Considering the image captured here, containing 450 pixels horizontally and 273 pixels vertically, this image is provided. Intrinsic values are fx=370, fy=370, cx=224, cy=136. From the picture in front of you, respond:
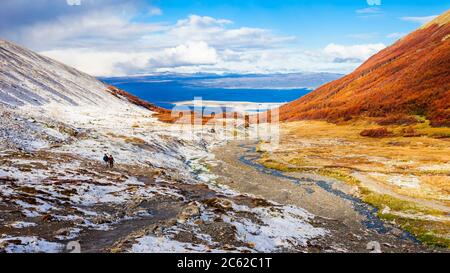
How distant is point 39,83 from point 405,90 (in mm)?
139925

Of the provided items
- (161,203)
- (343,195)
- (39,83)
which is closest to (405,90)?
(343,195)

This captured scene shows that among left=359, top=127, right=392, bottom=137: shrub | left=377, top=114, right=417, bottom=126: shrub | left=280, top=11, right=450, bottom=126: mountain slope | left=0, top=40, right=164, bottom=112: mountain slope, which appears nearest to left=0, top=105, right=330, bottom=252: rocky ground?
left=0, top=40, right=164, bottom=112: mountain slope

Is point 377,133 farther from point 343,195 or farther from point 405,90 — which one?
point 343,195

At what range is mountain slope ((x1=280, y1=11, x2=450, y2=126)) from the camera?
135000mm

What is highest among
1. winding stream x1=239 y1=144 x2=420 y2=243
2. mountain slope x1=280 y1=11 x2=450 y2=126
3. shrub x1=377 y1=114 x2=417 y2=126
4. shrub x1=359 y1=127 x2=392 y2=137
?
mountain slope x1=280 y1=11 x2=450 y2=126

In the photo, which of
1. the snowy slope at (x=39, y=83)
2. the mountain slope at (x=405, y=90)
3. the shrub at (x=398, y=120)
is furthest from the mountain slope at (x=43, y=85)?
the shrub at (x=398, y=120)

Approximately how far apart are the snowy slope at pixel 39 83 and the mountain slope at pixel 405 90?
98.2m

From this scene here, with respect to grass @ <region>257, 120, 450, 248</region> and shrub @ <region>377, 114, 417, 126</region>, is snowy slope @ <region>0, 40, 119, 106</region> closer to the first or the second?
grass @ <region>257, 120, 450, 248</region>

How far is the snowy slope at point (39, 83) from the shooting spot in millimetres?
105062

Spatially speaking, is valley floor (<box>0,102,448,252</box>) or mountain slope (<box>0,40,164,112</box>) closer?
valley floor (<box>0,102,448,252</box>)

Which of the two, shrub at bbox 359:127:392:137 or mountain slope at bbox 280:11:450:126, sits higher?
mountain slope at bbox 280:11:450:126

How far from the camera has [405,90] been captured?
149875 mm

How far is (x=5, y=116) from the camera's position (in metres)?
67.1

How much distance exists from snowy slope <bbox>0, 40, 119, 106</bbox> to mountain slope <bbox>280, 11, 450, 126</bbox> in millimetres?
98184
